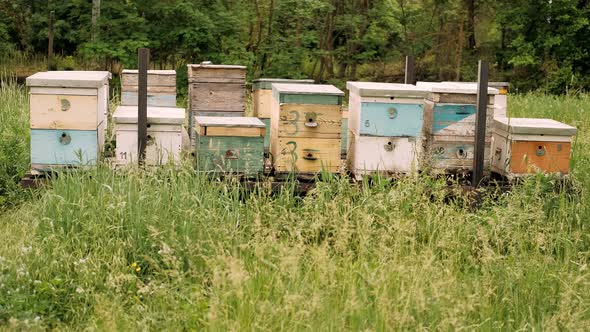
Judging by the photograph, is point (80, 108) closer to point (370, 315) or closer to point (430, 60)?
point (370, 315)

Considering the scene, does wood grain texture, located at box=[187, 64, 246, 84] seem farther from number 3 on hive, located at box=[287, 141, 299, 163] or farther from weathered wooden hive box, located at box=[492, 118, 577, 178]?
weathered wooden hive box, located at box=[492, 118, 577, 178]

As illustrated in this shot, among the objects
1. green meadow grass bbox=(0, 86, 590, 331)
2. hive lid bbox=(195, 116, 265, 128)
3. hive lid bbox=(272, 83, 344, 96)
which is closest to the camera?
green meadow grass bbox=(0, 86, 590, 331)

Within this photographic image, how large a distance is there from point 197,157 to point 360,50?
1415 cm

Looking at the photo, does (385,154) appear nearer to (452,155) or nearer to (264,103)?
(452,155)

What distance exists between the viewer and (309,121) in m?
6.24

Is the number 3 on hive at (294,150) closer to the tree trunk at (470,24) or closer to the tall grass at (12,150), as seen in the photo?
the tall grass at (12,150)

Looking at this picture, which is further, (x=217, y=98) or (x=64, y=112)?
(x=217, y=98)

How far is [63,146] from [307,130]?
1823 mm

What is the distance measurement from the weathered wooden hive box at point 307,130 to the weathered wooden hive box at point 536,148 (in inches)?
53.8

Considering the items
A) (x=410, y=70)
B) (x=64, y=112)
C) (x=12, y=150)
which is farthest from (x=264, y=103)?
(x=12, y=150)

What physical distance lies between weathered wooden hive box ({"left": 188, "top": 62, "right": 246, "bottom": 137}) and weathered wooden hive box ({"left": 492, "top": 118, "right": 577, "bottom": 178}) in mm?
2335

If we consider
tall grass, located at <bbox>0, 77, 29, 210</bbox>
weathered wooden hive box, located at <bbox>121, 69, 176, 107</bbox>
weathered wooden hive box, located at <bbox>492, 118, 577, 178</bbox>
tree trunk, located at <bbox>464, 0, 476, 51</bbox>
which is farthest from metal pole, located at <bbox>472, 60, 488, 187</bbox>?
tree trunk, located at <bbox>464, 0, 476, 51</bbox>

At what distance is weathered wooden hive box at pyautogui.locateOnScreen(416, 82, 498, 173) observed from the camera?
6480mm

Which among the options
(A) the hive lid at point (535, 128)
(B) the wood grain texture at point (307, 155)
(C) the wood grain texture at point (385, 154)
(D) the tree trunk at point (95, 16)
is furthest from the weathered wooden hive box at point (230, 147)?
(D) the tree trunk at point (95, 16)
